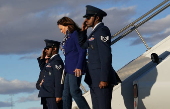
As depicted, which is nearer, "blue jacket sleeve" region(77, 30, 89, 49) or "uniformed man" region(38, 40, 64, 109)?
"blue jacket sleeve" region(77, 30, 89, 49)

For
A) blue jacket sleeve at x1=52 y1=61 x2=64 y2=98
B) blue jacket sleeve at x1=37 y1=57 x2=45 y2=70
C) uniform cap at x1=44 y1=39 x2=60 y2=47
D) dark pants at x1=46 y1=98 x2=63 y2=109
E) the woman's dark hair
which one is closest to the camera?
the woman's dark hair

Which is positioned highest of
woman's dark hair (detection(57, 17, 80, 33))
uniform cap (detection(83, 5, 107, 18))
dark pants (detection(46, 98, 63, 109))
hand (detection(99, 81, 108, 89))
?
woman's dark hair (detection(57, 17, 80, 33))

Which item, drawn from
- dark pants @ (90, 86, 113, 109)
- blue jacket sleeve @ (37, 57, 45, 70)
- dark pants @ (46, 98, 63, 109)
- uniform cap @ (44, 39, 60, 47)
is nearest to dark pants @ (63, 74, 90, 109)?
dark pants @ (90, 86, 113, 109)

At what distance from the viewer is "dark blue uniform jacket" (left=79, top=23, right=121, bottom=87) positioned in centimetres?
475

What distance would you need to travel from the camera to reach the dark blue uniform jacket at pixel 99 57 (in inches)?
187

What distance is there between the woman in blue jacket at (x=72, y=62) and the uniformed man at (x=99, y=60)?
1.25ft

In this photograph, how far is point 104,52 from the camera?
15.6 feet

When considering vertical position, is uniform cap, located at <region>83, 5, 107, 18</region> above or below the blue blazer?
above

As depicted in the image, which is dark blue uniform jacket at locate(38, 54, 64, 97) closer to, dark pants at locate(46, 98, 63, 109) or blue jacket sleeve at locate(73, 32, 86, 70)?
dark pants at locate(46, 98, 63, 109)

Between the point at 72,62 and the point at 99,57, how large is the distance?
82cm

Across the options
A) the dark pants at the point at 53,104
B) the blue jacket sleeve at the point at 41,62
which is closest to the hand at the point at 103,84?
the dark pants at the point at 53,104

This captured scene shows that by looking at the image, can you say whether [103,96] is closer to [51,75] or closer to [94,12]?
[94,12]

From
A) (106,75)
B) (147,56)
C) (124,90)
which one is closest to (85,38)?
(106,75)

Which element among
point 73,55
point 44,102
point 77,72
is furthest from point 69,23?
point 44,102
